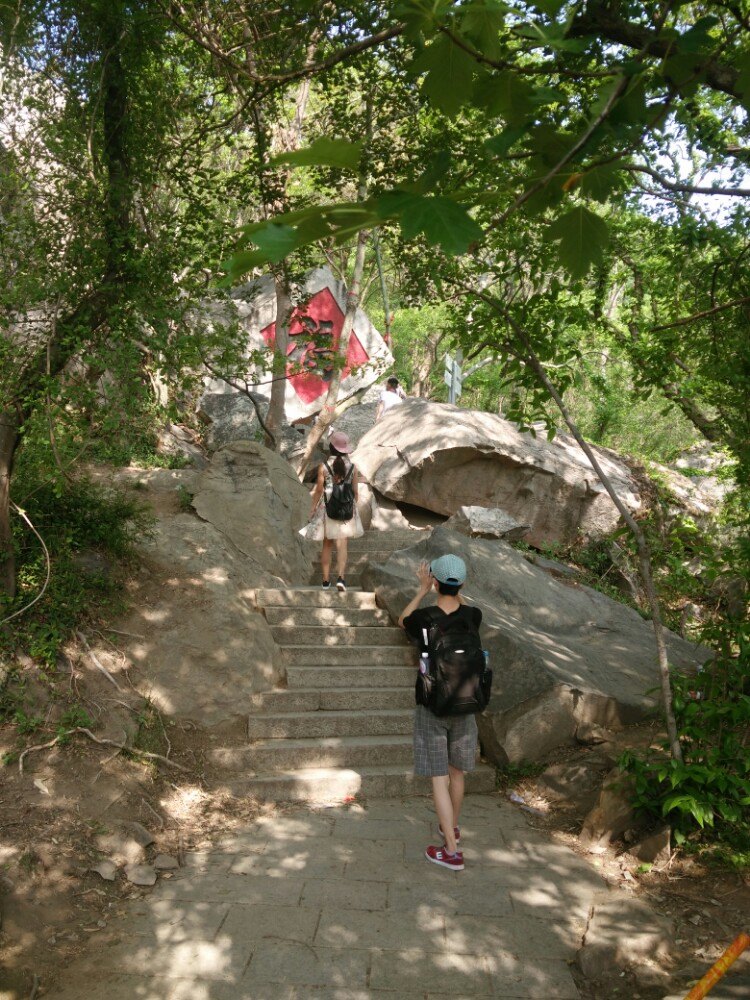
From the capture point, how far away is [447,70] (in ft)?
5.47

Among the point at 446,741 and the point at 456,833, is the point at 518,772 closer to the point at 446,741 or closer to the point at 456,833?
the point at 456,833

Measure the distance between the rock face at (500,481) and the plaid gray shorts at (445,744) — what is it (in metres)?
8.39

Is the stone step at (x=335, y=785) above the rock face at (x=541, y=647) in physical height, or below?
below

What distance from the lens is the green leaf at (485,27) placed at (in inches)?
64.8

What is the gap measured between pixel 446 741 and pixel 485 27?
3.83 metres

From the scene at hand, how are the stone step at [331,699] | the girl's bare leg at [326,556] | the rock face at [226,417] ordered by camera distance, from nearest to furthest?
the stone step at [331,699] → the girl's bare leg at [326,556] → the rock face at [226,417]

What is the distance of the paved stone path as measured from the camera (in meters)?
3.42

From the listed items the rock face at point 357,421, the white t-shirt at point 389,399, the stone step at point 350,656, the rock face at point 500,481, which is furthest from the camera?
the rock face at point 357,421

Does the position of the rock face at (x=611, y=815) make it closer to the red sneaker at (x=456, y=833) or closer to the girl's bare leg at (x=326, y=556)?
the red sneaker at (x=456, y=833)

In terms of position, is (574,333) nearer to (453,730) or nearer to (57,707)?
(453,730)

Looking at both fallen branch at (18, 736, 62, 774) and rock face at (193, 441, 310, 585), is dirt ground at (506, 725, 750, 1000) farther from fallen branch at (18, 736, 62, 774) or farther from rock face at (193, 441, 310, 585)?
rock face at (193, 441, 310, 585)

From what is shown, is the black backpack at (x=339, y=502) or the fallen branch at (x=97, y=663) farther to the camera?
the black backpack at (x=339, y=502)

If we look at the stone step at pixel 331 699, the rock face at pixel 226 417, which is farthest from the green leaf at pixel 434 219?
the rock face at pixel 226 417

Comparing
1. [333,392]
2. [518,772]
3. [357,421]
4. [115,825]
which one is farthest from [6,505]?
[357,421]
